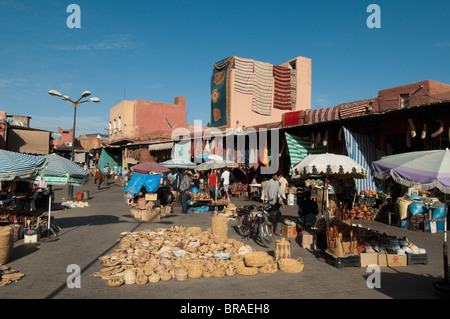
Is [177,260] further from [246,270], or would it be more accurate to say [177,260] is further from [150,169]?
[150,169]

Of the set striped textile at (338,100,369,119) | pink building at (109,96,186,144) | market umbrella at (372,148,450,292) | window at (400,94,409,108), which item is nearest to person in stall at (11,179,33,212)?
market umbrella at (372,148,450,292)

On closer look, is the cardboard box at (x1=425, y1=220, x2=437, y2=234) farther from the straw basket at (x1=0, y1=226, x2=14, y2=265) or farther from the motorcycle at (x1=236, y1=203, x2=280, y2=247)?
the straw basket at (x1=0, y1=226, x2=14, y2=265)

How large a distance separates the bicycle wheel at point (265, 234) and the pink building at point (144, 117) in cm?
3013

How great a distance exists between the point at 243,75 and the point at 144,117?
733 inches

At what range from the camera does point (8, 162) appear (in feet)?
24.0

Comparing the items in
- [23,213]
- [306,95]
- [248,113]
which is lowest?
[23,213]

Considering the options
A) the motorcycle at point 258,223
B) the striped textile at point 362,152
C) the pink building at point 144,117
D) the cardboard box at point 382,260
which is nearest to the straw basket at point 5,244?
the motorcycle at point 258,223

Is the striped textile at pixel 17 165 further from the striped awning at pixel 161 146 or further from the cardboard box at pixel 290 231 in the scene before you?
the striped awning at pixel 161 146

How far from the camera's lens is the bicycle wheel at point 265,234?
8578 millimetres

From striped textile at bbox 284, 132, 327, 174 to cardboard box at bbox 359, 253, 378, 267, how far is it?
9.37 meters

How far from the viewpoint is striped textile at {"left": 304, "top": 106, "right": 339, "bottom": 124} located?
17.0 meters

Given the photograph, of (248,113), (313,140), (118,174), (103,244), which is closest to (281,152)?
(313,140)
